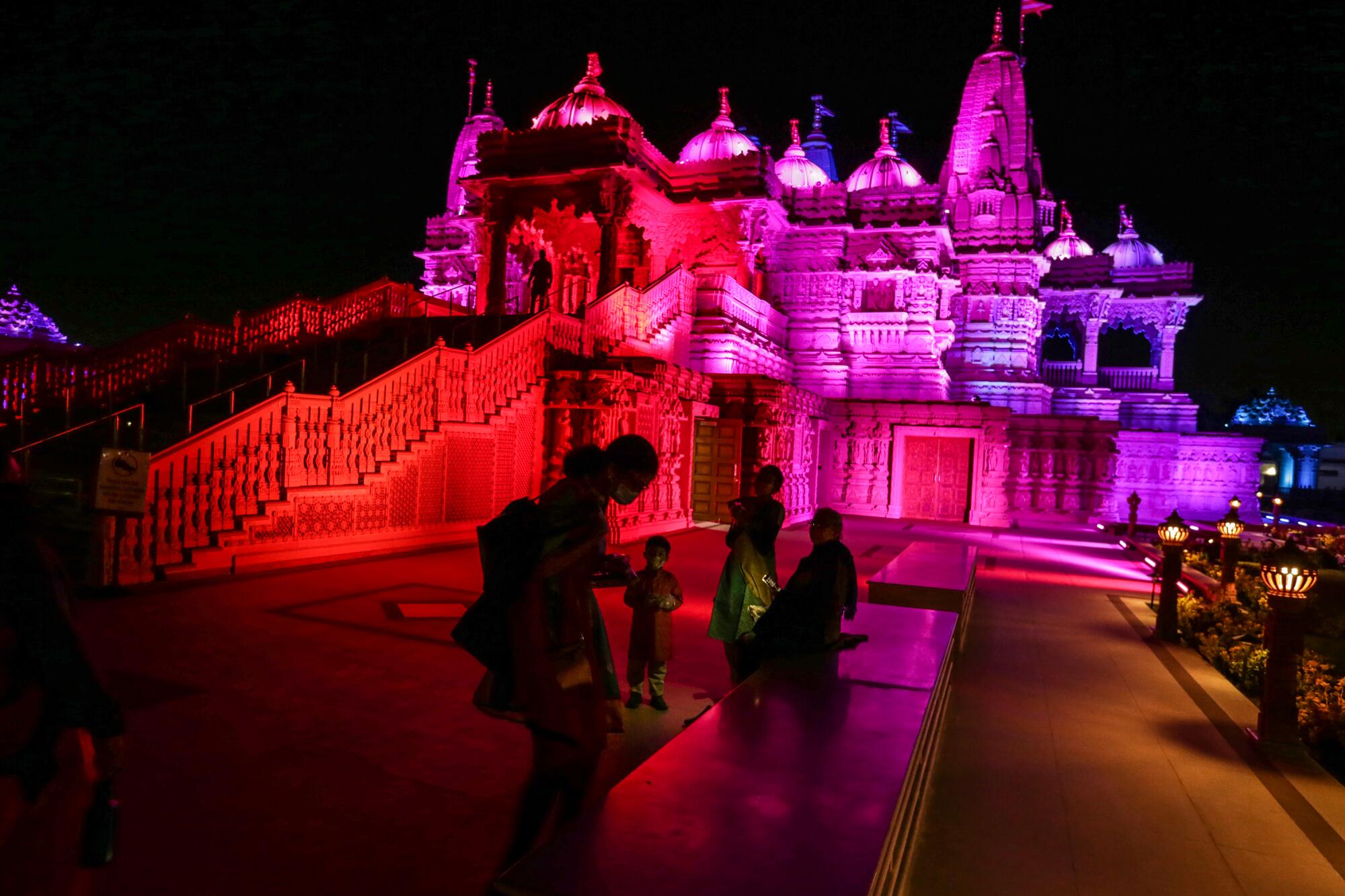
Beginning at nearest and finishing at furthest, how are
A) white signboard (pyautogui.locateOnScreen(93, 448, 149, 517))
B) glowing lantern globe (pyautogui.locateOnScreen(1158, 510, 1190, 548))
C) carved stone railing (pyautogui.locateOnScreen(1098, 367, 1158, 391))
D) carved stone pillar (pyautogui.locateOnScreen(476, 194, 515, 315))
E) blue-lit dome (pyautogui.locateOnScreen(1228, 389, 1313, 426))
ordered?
white signboard (pyautogui.locateOnScreen(93, 448, 149, 517)) < glowing lantern globe (pyautogui.locateOnScreen(1158, 510, 1190, 548)) < carved stone pillar (pyautogui.locateOnScreen(476, 194, 515, 315)) < carved stone railing (pyautogui.locateOnScreen(1098, 367, 1158, 391)) < blue-lit dome (pyautogui.locateOnScreen(1228, 389, 1313, 426))

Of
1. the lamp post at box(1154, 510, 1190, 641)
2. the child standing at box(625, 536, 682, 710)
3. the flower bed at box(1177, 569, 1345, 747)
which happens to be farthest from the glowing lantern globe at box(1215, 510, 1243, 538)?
the child standing at box(625, 536, 682, 710)

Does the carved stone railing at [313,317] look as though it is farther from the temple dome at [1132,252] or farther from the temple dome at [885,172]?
the temple dome at [1132,252]

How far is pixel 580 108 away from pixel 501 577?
76.0 feet

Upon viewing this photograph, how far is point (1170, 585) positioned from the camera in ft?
30.2

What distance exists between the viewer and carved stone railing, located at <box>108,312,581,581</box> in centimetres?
912

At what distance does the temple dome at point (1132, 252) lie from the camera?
1539 inches

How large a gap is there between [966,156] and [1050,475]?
54.8 feet

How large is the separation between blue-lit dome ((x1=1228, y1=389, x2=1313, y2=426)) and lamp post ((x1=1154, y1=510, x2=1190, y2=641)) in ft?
197

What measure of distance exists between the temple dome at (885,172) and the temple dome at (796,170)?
133cm

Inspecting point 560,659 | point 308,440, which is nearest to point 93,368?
point 308,440

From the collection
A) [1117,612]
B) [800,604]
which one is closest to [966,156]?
[1117,612]

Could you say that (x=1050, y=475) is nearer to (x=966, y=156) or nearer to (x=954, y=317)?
(x=954, y=317)

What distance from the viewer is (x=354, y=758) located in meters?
4.45

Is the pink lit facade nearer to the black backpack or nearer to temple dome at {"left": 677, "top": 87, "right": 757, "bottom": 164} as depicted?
temple dome at {"left": 677, "top": 87, "right": 757, "bottom": 164}
